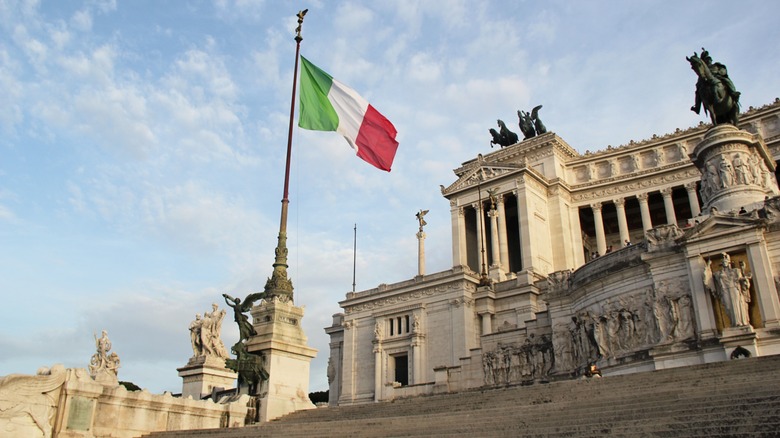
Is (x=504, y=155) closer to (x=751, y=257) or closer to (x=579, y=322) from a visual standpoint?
(x=579, y=322)

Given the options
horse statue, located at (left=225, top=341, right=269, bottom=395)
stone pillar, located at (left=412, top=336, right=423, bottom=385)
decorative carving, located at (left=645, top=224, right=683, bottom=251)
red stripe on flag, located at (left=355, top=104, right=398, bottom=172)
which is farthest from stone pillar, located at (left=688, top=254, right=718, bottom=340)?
stone pillar, located at (left=412, top=336, right=423, bottom=385)

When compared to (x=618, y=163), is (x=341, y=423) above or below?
below

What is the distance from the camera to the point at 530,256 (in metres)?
51.8

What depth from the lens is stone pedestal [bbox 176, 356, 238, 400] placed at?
26062 millimetres

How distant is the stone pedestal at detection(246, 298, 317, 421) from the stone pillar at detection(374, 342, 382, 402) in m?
24.1

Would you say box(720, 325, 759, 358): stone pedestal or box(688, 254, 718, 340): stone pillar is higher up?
box(688, 254, 718, 340): stone pillar

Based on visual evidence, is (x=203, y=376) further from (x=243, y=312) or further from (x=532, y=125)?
(x=532, y=125)

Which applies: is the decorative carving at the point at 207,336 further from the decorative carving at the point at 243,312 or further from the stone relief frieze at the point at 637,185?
the stone relief frieze at the point at 637,185

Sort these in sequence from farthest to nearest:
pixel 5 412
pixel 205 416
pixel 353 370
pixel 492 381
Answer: pixel 353 370
pixel 492 381
pixel 205 416
pixel 5 412

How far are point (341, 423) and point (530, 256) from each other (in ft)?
131

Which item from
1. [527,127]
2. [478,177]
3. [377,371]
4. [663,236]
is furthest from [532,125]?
[663,236]

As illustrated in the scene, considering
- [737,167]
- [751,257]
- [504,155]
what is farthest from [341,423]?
[504,155]

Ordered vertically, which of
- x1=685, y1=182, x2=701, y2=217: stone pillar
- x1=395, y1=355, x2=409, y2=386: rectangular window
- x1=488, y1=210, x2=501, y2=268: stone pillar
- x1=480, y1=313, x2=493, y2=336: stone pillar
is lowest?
x1=395, y1=355, x2=409, y2=386: rectangular window

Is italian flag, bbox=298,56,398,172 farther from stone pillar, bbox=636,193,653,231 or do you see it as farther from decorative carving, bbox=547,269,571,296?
stone pillar, bbox=636,193,653,231
